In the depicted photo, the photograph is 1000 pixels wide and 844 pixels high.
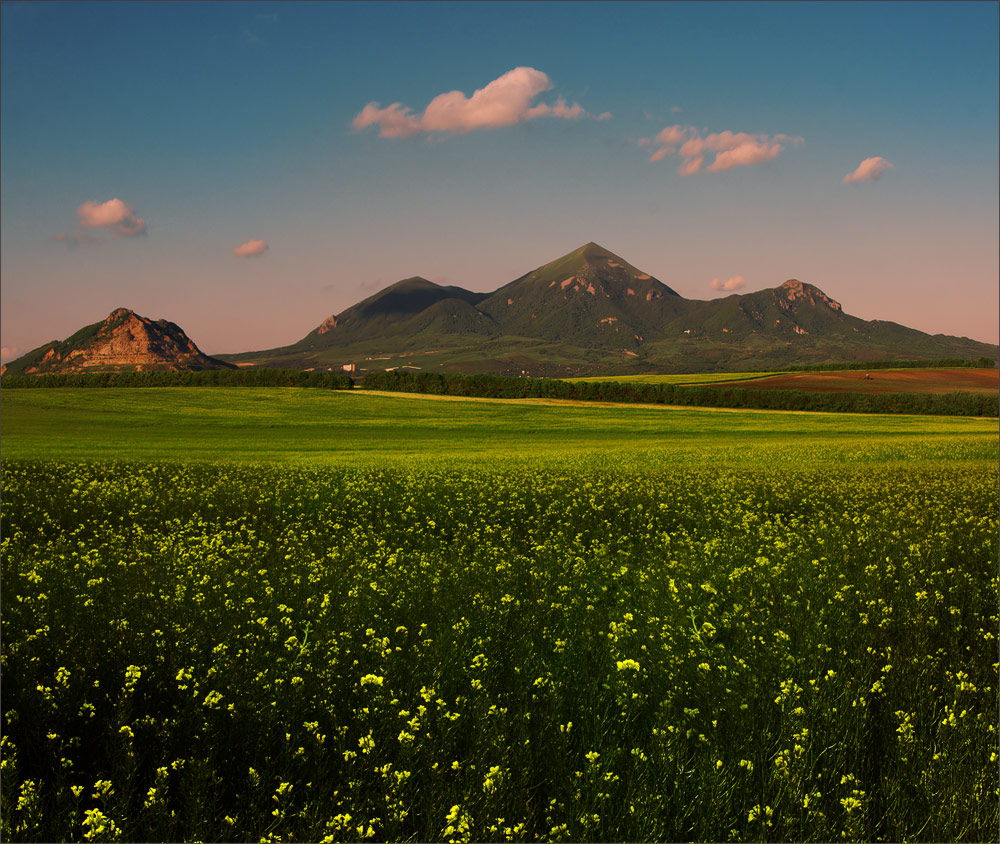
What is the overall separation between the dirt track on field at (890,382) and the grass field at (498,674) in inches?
3220

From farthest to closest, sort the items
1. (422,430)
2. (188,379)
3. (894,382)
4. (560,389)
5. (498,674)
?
(188,379) < (894,382) < (560,389) < (422,430) < (498,674)

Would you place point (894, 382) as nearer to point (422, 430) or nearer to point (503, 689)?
point (422, 430)

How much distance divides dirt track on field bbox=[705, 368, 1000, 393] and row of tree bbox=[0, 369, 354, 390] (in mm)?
61273

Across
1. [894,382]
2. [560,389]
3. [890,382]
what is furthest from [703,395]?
[894,382]

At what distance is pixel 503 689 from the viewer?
6609 mm

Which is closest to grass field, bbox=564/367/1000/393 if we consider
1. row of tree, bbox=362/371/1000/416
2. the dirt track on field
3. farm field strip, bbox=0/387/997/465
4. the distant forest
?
the dirt track on field

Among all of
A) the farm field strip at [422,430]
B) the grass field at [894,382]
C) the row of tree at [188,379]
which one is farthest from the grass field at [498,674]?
the row of tree at [188,379]

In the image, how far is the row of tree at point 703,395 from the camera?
80812 mm

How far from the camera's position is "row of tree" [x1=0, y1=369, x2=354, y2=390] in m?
102

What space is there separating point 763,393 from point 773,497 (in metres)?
73.6

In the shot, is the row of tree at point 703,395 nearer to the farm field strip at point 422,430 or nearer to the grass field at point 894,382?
the grass field at point 894,382

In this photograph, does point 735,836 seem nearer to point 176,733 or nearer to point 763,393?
point 176,733

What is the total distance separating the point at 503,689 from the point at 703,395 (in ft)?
278

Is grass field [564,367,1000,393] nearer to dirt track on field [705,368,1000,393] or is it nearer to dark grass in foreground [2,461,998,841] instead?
dirt track on field [705,368,1000,393]
